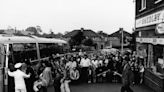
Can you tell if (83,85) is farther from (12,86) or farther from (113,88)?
(12,86)

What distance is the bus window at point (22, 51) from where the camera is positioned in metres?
11.5

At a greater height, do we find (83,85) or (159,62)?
(159,62)

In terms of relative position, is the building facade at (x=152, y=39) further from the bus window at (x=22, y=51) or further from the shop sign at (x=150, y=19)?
the bus window at (x=22, y=51)

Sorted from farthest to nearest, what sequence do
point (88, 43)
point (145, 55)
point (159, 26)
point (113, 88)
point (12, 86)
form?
point (88, 43)
point (145, 55)
point (113, 88)
point (159, 26)
point (12, 86)

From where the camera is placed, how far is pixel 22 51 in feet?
42.3

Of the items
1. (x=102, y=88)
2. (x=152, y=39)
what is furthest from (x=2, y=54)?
(x=152, y=39)

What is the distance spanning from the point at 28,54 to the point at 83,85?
339cm

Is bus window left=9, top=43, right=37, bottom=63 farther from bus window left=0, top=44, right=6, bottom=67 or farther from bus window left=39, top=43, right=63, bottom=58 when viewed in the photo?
bus window left=39, top=43, right=63, bottom=58

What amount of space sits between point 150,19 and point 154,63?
246 cm

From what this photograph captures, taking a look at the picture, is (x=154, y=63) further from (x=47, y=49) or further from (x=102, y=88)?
(x=47, y=49)

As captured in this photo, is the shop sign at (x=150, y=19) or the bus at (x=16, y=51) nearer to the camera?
the bus at (x=16, y=51)

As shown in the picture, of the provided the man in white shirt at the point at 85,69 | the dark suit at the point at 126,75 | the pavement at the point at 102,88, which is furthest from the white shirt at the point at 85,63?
the dark suit at the point at 126,75

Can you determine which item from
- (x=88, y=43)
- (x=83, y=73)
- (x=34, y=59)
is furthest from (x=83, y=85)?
(x=88, y=43)

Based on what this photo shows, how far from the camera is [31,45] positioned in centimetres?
1524
